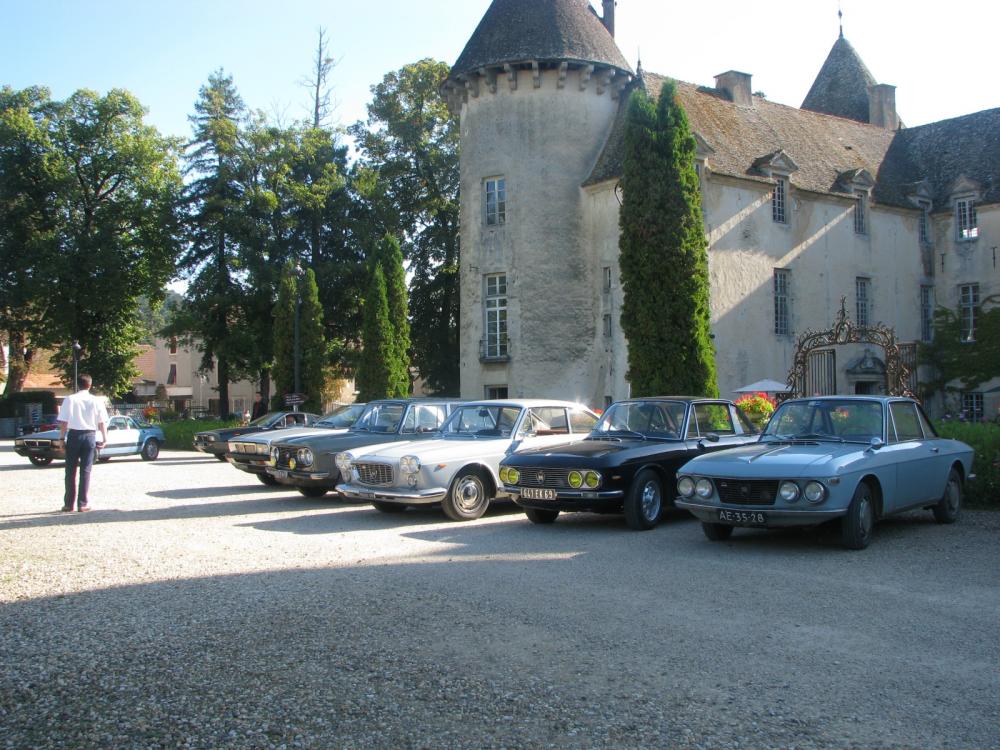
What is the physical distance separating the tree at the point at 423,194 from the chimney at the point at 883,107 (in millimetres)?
18975

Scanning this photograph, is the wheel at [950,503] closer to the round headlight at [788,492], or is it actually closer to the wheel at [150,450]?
the round headlight at [788,492]

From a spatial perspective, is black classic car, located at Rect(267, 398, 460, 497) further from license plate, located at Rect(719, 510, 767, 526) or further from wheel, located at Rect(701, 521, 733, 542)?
license plate, located at Rect(719, 510, 767, 526)

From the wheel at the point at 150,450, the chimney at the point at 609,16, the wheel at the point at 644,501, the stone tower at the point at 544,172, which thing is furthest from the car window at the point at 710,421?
the chimney at the point at 609,16

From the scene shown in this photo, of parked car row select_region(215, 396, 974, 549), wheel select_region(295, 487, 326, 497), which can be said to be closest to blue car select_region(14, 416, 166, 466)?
wheel select_region(295, 487, 326, 497)

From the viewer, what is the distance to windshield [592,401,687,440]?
11742 mm

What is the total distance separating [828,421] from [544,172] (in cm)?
2158

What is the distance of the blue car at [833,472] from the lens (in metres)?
8.87

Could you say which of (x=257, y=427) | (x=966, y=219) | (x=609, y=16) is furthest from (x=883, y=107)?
(x=257, y=427)

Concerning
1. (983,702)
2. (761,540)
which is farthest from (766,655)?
(761,540)

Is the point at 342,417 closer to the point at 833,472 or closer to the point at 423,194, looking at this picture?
the point at 833,472

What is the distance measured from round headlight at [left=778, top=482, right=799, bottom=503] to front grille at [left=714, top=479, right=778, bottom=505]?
0.06 meters

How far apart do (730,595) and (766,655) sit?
5.53 ft

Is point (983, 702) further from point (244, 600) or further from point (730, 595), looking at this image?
point (244, 600)

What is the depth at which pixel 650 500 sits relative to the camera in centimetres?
1096
